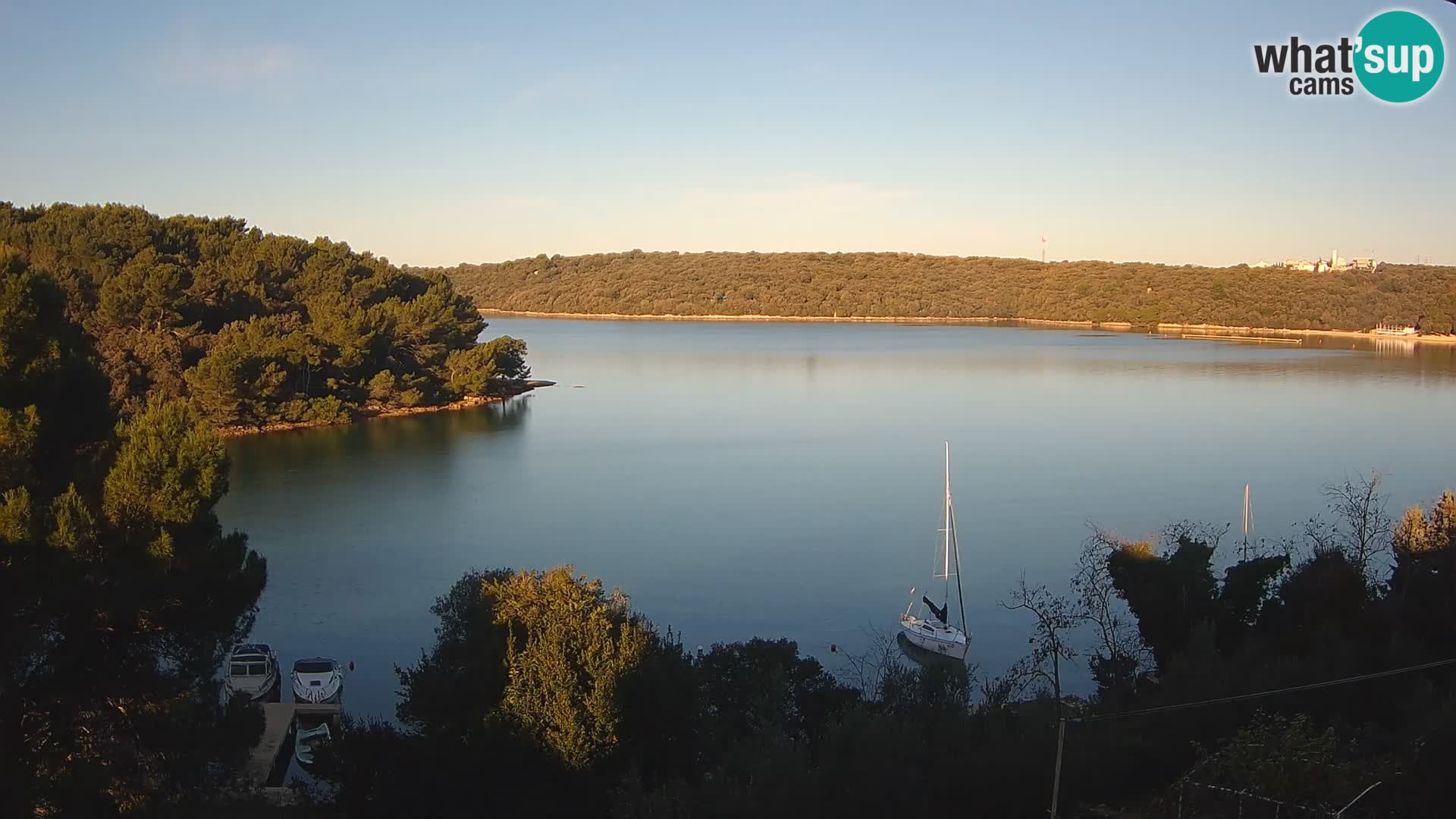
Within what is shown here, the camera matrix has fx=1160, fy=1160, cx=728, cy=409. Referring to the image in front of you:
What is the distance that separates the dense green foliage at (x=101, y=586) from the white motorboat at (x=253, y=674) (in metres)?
3.29

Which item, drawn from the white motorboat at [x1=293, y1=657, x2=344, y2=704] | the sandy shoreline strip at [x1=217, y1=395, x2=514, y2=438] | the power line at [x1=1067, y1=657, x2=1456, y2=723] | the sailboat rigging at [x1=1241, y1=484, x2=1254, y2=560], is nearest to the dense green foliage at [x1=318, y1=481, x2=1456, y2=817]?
the power line at [x1=1067, y1=657, x2=1456, y2=723]

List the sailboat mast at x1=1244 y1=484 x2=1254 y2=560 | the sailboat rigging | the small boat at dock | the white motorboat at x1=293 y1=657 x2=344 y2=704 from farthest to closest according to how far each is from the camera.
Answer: the sailboat mast at x1=1244 y1=484 x2=1254 y2=560 < the sailboat rigging < the white motorboat at x1=293 y1=657 x2=344 y2=704 < the small boat at dock

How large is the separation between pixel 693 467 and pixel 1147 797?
19.4 m

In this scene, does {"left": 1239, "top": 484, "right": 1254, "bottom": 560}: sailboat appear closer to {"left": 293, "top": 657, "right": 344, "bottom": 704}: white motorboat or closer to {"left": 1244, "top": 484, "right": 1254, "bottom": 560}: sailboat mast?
{"left": 1244, "top": 484, "right": 1254, "bottom": 560}: sailboat mast

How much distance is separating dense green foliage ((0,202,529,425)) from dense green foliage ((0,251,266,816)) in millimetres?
18921

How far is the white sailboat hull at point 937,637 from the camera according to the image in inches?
535

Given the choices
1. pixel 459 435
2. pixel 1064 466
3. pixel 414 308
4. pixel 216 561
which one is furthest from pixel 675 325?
pixel 216 561

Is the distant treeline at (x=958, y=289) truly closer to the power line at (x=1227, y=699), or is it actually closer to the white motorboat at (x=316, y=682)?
the power line at (x=1227, y=699)

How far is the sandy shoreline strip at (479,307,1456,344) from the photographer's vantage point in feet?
245

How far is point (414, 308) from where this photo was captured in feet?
123

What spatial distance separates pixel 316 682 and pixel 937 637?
692 cm

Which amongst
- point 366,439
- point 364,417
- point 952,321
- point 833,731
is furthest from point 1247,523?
point 952,321

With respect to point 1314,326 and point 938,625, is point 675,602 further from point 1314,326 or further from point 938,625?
point 1314,326

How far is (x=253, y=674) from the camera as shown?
469 inches
